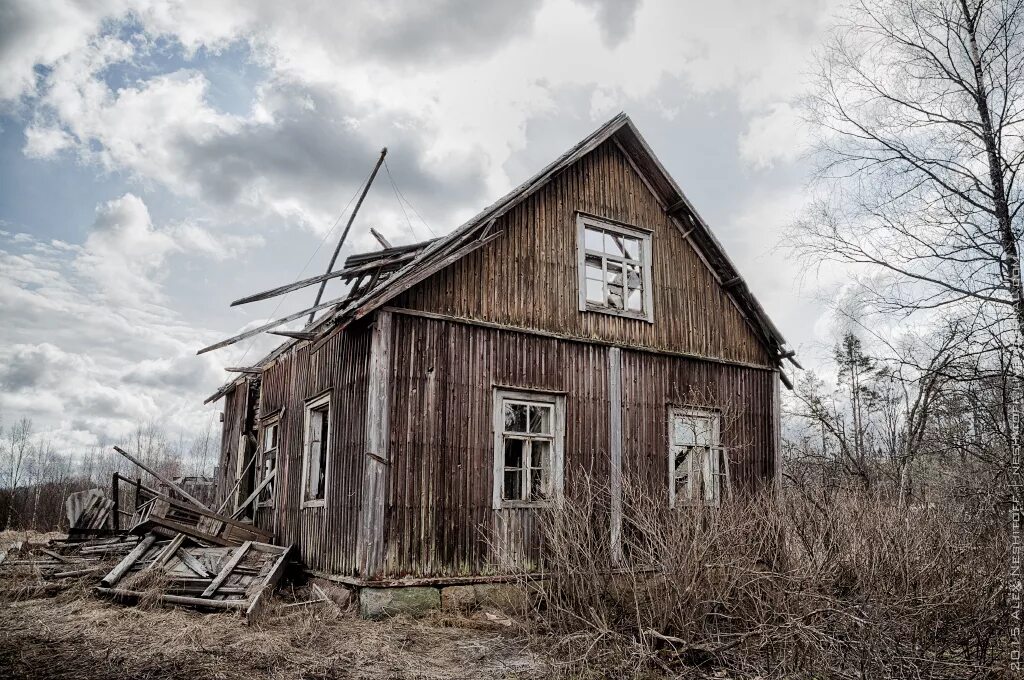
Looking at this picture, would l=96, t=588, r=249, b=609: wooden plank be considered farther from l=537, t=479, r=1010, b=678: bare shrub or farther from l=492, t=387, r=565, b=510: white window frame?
l=537, t=479, r=1010, b=678: bare shrub

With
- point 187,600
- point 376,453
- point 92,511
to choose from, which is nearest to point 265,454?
point 92,511

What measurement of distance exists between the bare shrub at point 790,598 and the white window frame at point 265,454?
24.8 ft

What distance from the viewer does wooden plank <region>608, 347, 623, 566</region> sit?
11.2 metres

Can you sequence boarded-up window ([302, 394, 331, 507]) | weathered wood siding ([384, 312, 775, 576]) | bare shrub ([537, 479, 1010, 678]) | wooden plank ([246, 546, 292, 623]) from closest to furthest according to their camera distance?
bare shrub ([537, 479, 1010, 678]) → wooden plank ([246, 546, 292, 623]) → weathered wood siding ([384, 312, 775, 576]) → boarded-up window ([302, 394, 331, 507])

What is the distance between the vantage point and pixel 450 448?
9938mm

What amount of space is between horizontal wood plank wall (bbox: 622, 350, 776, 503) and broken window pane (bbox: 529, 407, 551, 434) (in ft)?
4.62

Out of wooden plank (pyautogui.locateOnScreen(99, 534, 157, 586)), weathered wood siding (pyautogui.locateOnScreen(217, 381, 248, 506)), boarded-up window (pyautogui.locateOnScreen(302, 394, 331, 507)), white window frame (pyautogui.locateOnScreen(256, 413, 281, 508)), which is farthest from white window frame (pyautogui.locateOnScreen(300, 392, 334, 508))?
weathered wood siding (pyautogui.locateOnScreen(217, 381, 248, 506))

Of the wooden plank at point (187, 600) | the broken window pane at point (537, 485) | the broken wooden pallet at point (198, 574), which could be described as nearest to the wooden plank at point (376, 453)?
the broken wooden pallet at point (198, 574)

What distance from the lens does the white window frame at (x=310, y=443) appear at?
10.8 metres

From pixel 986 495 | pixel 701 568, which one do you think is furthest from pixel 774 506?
pixel 986 495

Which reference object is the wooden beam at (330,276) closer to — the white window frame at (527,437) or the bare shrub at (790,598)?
the white window frame at (527,437)

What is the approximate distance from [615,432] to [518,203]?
154 inches

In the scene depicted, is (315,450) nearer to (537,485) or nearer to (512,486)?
(512,486)

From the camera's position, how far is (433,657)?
7.57m
